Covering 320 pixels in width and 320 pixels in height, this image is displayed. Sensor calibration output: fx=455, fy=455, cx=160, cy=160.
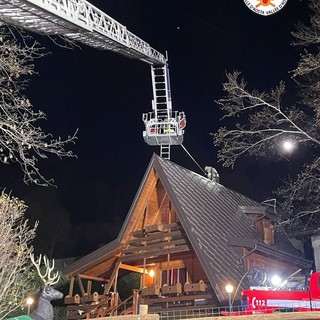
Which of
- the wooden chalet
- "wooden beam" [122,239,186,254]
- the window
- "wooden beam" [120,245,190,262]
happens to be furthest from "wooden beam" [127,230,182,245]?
the window

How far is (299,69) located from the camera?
45.2 ft

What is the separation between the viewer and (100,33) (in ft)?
59.7

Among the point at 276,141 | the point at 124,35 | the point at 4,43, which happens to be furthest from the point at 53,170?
the point at 4,43

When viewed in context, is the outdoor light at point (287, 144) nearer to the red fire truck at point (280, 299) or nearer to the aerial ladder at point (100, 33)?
the red fire truck at point (280, 299)

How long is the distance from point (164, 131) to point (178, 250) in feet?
53.7

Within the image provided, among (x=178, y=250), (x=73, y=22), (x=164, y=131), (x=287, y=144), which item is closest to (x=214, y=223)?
(x=178, y=250)

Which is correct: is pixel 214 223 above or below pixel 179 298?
above

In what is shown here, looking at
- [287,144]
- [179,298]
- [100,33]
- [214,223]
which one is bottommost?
[179,298]

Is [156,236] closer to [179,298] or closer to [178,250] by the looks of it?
[178,250]

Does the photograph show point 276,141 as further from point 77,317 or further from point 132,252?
point 77,317

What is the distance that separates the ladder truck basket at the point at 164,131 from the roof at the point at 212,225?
9.93m

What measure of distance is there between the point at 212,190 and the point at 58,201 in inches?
1010

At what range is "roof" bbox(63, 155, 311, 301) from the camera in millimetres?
13867

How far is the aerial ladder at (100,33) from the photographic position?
435 inches
